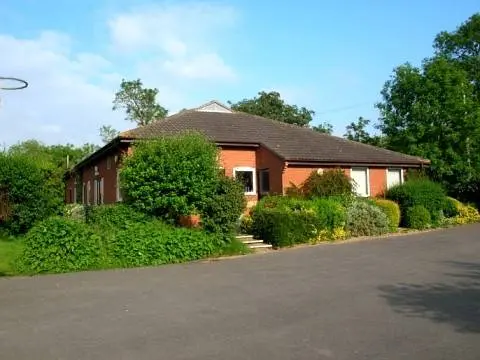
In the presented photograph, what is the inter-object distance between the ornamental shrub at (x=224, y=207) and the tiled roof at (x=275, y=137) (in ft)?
20.5

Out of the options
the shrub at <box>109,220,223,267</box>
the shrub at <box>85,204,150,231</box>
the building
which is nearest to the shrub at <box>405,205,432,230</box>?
the building

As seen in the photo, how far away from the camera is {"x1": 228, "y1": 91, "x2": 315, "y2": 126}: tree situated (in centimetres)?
5756

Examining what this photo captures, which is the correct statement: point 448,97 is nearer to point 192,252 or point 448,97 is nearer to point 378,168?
point 378,168

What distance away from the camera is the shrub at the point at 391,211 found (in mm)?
23812

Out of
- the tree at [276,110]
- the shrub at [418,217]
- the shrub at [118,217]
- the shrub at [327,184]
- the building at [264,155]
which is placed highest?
the tree at [276,110]

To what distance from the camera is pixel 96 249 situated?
50.2ft

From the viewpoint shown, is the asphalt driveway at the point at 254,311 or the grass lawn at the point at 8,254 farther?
the grass lawn at the point at 8,254

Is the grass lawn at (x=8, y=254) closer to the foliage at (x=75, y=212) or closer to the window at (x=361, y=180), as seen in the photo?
the foliage at (x=75, y=212)

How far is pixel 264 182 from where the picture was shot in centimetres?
2594

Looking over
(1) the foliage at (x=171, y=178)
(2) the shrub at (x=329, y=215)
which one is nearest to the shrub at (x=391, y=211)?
(2) the shrub at (x=329, y=215)

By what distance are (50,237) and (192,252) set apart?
4.02m

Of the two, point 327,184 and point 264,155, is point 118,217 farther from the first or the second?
point 327,184

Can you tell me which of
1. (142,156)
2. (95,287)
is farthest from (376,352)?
(142,156)

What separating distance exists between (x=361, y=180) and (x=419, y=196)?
290 cm
